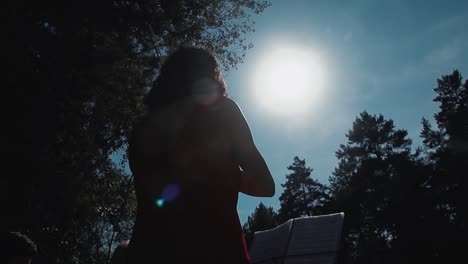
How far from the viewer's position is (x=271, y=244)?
20.1 ft

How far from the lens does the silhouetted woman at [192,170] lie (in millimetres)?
1286

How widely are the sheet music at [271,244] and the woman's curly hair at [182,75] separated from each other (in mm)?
4563

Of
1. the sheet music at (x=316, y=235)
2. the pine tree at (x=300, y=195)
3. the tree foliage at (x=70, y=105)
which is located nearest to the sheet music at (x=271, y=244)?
the sheet music at (x=316, y=235)

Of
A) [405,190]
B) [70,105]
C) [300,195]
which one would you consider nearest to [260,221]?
[300,195]

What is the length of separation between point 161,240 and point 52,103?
7.78 m

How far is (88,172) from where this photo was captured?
388 inches

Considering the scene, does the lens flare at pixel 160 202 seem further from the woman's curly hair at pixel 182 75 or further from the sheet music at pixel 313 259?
the sheet music at pixel 313 259

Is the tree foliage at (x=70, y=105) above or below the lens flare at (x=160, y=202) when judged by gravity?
above

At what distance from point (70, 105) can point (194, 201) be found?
8.25 meters

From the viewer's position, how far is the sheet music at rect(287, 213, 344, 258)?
533cm

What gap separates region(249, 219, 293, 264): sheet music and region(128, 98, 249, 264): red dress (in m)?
4.60

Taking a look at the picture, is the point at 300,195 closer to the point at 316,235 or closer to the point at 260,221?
the point at 260,221

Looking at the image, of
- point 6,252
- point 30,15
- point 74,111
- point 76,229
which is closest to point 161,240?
point 6,252

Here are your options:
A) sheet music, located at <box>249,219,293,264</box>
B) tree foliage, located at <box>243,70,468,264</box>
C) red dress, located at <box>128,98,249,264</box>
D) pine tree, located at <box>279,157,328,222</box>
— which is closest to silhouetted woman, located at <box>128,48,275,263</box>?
red dress, located at <box>128,98,249,264</box>
